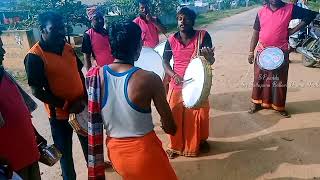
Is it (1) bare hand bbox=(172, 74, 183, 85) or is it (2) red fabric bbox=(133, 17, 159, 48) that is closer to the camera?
(1) bare hand bbox=(172, 74, 183, 85)

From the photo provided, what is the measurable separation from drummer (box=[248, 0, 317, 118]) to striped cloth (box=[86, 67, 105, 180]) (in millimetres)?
3505

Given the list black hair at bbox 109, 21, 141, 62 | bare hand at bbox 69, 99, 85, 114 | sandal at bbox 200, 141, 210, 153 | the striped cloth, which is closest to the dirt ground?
sandal at bbox 200, 141, 210, 153

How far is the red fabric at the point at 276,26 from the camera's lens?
506 centimetres

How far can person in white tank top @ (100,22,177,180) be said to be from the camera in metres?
2.29

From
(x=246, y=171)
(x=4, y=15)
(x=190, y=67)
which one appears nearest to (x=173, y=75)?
(x=190, y=67)

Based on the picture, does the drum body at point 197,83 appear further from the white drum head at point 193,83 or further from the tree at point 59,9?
the tree at point 59,9

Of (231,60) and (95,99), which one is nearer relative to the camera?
(95,99)

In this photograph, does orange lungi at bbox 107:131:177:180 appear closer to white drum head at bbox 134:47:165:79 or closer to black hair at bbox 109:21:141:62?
black hair at bbox 109:21:141:62

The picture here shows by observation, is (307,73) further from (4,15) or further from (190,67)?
(4,15)

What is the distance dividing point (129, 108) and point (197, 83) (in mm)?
1604

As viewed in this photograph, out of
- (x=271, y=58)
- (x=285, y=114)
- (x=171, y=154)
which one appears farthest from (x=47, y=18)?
(x=285, y=114)

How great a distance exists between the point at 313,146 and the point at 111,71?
3.28m

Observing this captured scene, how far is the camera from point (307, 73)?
26.3ft

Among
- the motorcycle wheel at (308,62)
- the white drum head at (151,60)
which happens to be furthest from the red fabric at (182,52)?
the motorcycle wheel at (308,62)
